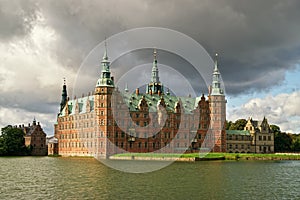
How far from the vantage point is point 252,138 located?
122 metres

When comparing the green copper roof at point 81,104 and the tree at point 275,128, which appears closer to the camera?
the green copper roof at point 81,104

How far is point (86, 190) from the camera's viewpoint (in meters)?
36.1

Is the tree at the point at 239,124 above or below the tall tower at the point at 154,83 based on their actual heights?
below

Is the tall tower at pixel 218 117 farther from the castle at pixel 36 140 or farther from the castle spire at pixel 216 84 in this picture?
the castle at pixel 36 140

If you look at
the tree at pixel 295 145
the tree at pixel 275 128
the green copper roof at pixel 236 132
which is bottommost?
the tree at pixel 295 145

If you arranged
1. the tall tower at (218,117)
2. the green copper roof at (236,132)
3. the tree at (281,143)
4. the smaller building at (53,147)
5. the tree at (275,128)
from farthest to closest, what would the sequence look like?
the tree at (275,128), the tree at (281,143), the smaller building at (53,147), the green copper roof at (236,132), the tall tower at (218,117)

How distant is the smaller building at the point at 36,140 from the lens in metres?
128

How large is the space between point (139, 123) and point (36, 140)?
40.9 m

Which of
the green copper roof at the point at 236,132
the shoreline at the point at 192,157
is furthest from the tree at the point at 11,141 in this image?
the green copper roof at the point at 236,132

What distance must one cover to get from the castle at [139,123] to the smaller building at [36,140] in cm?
1054

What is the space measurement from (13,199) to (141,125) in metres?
71.3

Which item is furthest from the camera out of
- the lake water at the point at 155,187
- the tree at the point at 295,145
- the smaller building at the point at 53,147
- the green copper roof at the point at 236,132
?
the tree at the point at 295,145

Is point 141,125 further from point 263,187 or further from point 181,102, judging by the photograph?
point 263,187

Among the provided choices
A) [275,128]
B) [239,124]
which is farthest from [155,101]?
[275,128]
